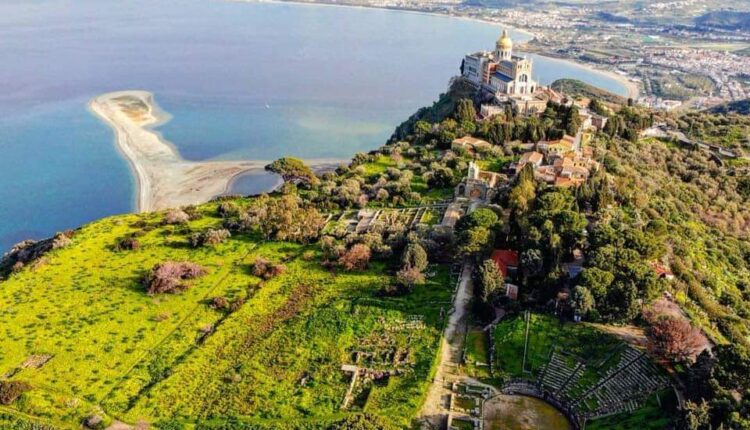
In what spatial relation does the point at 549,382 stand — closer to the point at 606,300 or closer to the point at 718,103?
the point at 606,300

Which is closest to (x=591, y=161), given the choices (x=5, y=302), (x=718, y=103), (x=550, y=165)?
(x=550, y=165)

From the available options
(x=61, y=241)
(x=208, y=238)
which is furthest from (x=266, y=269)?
(x=61, y=241)

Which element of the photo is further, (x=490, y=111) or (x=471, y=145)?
(x=490, y=111)

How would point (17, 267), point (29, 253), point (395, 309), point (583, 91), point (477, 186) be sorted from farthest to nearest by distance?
1. point (583, 91)
2. point (477, 186)
3. point (29, 253)
4. point (17, 267)
5. point (395, 309)

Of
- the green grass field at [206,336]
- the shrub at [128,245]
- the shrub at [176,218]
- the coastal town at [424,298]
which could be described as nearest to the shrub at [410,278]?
the coastal town at [424,298]

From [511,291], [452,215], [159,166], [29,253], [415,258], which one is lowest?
[159,166]

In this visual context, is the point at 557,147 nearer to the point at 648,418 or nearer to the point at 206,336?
the point at 648,418

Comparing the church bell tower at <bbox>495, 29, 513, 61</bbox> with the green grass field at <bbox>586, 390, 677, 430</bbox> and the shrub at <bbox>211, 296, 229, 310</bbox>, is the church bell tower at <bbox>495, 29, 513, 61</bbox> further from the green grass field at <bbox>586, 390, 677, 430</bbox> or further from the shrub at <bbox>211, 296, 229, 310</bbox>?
the green grass field at <bbox>586, 390, 677, 430</bbox>
